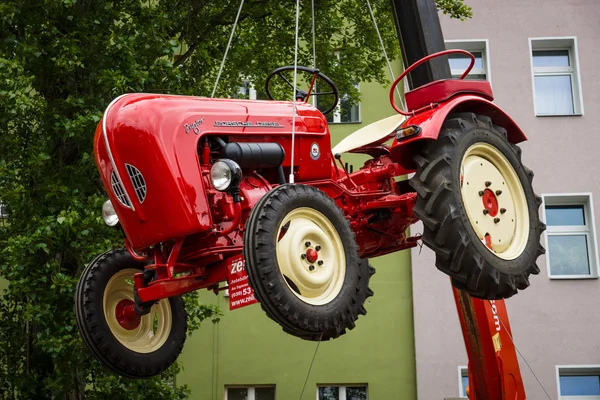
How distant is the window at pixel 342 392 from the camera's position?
53.2 feet

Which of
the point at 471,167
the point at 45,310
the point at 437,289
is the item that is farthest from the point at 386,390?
the point at 471,167

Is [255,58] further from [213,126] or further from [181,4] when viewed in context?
[213,126]

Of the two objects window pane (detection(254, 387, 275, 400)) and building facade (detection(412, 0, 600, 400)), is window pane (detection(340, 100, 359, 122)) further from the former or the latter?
window pane (detection(254, 387, 275, 400))

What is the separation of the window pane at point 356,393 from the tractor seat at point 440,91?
395 inches

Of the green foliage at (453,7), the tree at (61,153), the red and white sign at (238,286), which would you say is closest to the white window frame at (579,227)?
the green foliage at (453,7)

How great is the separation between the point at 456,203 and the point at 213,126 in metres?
1.61

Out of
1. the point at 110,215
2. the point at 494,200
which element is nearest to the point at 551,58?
the point at 494,200

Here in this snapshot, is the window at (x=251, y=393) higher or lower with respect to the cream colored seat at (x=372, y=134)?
lower

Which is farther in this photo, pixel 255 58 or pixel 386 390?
pixel 386 390

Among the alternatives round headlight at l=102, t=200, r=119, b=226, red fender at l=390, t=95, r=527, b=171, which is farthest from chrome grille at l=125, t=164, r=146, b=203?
red fender at l=390, t=95, r=527, b=171

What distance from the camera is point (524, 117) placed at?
56.1ft

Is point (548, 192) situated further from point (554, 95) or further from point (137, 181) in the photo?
point (137, 181)

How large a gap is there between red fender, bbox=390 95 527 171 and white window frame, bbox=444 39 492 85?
10.4 meters

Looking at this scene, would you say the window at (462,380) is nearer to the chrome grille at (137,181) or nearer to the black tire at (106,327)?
the black tire at (106,327)
